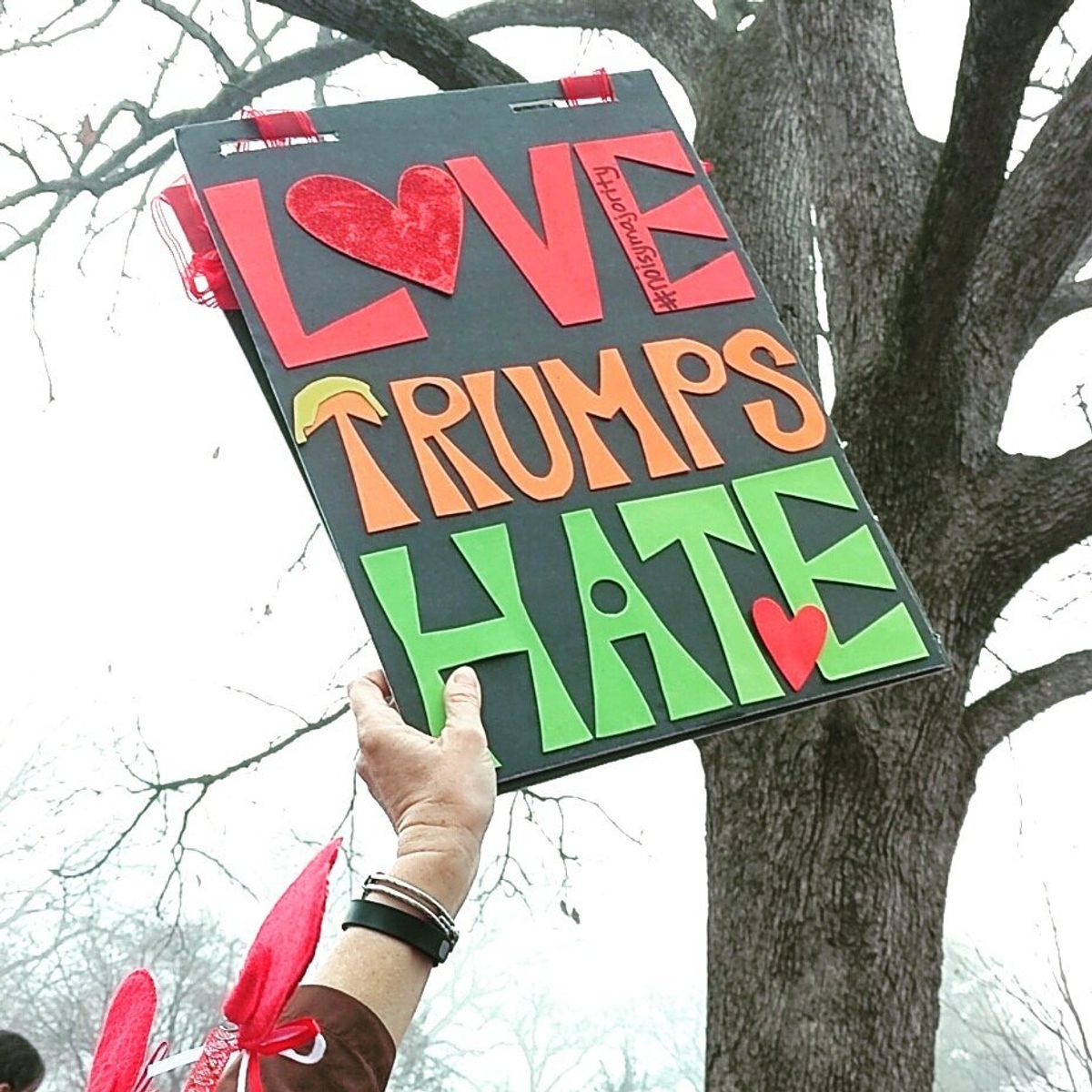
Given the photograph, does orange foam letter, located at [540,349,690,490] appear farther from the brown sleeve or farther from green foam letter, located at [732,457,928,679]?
the brown sleeve

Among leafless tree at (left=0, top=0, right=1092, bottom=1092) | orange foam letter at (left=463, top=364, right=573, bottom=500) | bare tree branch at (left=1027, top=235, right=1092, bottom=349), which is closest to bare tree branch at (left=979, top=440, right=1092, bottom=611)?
leafless tree at (left=0, top=0, right=1092, bottom=1092)

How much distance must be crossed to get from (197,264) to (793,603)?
2.33 feet

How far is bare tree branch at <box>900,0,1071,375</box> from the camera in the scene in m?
1.70

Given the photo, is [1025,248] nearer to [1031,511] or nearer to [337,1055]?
[1031,511]

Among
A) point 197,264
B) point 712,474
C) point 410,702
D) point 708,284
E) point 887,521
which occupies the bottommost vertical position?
point 410,702

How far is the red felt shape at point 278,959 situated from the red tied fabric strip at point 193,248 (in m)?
0.70

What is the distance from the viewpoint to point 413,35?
2670 mm

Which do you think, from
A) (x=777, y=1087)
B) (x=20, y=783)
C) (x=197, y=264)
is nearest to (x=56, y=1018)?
(x=20, y=783)

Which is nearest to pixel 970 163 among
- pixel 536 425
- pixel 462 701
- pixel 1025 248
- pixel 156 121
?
pixel 1025 248

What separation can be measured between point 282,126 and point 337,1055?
101cm

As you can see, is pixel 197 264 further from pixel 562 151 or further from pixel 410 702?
pixel 410 702

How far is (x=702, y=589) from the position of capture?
3.84 feet

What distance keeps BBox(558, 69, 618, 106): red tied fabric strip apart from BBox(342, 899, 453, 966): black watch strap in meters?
1.03

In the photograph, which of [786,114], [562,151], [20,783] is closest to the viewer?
[562,151]
